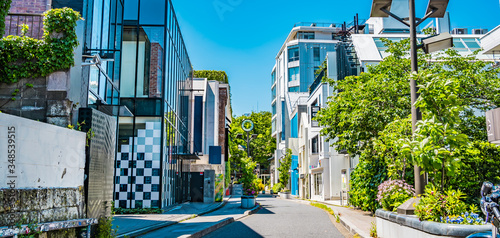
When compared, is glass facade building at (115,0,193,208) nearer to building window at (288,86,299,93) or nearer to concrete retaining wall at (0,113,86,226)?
concrete retaining wall at (0,113,86,226)

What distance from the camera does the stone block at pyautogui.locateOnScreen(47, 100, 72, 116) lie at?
8586 millimetres

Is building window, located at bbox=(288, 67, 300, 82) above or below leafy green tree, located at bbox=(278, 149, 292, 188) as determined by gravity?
above

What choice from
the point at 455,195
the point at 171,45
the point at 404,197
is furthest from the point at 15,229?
the point at 171,45

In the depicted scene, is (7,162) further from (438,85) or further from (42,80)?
(438,85)

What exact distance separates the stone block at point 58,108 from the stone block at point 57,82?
0.91 feet

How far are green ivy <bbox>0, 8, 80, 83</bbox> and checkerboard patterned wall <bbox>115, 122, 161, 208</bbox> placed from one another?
12.1 m

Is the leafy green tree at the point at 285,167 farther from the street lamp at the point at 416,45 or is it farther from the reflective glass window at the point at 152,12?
the street lamp at the point at 416,45

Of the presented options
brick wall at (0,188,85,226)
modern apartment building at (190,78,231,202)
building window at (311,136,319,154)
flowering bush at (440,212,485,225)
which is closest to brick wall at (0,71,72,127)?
brick wall at (0,188,85,226)

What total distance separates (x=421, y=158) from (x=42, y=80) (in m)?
7.43

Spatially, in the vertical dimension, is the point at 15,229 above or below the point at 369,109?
below

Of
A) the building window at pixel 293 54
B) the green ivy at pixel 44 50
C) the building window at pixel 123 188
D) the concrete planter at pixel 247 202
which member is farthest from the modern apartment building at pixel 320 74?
the green ivy at pixel 44 50

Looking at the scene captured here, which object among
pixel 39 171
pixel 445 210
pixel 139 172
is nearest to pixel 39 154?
pixel 39 171

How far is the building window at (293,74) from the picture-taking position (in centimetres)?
6736

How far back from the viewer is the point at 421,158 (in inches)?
317
